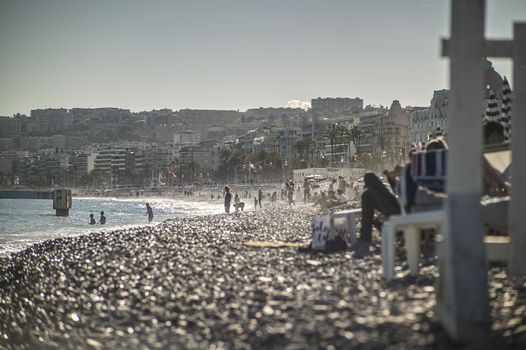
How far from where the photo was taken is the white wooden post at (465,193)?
4461mm

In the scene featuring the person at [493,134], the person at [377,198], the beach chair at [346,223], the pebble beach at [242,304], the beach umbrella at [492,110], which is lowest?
the pebble beach at [242,304]

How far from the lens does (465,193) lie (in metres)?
4.60

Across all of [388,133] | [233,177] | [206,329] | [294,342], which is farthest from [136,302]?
[233,177]

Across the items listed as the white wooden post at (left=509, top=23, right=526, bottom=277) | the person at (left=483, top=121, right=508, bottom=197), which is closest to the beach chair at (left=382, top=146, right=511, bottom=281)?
the white wooden post at (left=509, top=23, right=526, bottom=277)

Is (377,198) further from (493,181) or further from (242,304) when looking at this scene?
(242,304)

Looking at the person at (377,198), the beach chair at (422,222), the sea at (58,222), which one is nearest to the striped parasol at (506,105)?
the person at (377,198)

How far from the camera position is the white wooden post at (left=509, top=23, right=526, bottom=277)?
589 cm

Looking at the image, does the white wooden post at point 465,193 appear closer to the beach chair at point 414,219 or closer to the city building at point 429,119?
the beach chair at point 414,219

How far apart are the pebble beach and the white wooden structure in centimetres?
21

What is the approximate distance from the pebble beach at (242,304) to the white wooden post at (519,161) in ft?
1.11

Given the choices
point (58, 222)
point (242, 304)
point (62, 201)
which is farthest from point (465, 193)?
point (62, 201)

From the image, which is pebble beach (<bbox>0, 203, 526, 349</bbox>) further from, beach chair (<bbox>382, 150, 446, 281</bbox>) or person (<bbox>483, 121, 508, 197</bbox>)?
person (<bbox>483, 121, 508, 197</bbox>)

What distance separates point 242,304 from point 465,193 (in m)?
2.60

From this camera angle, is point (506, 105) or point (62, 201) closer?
point (506, 105)
